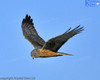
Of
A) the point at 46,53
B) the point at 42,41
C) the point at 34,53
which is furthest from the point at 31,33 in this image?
the point at 46,53

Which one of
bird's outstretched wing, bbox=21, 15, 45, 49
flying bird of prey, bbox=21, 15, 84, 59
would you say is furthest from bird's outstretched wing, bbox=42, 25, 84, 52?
bird's outstretched wing, bbox=21, 15, 45, 49

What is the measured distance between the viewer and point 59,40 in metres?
14.0

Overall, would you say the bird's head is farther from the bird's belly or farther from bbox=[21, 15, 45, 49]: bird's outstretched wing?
bbox=[21, 15, 45, 49]: bird's outstretched wing

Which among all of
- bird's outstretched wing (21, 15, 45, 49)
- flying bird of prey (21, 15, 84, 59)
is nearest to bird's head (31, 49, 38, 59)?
flying bird of prey (21, 15, 84, 59)

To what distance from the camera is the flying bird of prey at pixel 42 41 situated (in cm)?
1345

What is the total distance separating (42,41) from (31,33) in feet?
4.16

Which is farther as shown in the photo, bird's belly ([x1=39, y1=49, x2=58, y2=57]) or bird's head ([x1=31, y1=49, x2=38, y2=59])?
bird's head ([x1=31, y1=49, x2=38, y2=59])

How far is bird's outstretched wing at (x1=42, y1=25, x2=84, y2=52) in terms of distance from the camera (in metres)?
13.3

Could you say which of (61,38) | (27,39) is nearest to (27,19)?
(27,39)

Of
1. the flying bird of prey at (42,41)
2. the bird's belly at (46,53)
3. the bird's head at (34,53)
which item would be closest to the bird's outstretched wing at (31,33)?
the flying bird of prey at (42,41)

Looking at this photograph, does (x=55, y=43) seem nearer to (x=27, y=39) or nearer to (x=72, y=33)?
(x=72, y=33)

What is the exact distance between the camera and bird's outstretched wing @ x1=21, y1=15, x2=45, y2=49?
54.3 feet

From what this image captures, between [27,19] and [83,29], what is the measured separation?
6.32 meters

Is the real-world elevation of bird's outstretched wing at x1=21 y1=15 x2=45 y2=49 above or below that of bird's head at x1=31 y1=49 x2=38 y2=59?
above
